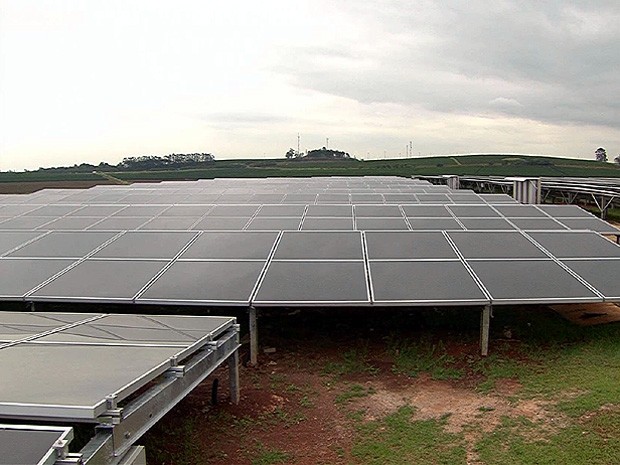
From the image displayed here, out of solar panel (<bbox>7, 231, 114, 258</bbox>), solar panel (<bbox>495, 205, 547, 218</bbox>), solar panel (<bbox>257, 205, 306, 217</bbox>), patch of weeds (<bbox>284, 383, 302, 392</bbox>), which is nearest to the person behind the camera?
patch of weeds (<bbox>284, 383, 302, 392</bbox>)

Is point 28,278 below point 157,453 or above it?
above

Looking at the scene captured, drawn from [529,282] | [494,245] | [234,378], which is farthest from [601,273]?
[234,378]

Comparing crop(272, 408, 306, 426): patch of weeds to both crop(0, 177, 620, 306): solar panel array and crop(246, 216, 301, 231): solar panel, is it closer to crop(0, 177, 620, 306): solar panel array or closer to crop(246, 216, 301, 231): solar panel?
crop(0, 177, 620, 306): solar panel array

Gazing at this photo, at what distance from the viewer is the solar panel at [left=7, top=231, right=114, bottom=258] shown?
12.9 m

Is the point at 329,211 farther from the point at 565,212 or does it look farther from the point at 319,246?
the point at 565,212

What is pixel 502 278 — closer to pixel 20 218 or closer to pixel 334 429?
pixel 334 429

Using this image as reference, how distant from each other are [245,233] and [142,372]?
350 inches

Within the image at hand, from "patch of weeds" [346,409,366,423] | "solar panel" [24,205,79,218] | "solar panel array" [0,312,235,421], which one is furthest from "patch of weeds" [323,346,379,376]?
"solar panel" [24,205,79,218]

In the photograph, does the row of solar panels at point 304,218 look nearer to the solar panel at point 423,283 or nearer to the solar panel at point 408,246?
the solar panel at point 408,246

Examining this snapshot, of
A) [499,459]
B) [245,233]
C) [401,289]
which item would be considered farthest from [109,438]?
[245,233]

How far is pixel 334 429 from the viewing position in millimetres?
7676

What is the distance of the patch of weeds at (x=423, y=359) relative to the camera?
378 inches

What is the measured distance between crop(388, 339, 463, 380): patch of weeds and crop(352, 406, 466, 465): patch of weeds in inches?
70.0

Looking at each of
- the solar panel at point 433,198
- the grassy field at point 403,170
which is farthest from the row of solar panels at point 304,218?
the grassy field at point 403,170
